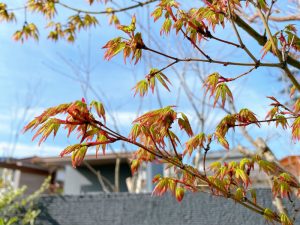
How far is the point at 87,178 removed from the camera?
437 inches

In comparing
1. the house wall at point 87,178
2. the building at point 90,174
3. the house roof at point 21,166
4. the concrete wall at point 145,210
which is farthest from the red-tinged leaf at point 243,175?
the house roof at point 21,166

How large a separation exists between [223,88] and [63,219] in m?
2.68

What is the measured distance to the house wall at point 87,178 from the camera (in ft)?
34.7

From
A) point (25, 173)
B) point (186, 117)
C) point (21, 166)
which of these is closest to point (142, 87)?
point (186, 117)

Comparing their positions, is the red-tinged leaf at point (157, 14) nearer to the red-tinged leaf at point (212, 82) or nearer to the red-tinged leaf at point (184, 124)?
the red-tinged leaf at point (212, 82)

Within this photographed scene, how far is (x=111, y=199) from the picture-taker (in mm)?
3674

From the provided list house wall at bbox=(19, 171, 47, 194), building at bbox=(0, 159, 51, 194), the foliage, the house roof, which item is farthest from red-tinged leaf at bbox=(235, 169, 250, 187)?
house wall at bbox=(19, 171, 47, 194)

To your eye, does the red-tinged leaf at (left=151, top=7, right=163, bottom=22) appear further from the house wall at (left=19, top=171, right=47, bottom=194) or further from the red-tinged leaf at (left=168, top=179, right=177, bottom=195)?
the house wall at (left=19, top=171, right=47, bottom=194)

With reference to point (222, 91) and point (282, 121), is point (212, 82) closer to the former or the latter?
point (222, 91)

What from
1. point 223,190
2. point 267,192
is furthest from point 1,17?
point 267,192

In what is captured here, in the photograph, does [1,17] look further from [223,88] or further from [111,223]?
[223,88]

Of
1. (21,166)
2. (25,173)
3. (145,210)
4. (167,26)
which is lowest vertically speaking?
(145,210)

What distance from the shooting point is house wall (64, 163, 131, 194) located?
34.7 feet

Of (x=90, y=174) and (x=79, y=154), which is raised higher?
(x=90, y=174)
